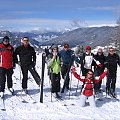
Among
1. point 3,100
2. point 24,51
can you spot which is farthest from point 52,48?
point 3,100

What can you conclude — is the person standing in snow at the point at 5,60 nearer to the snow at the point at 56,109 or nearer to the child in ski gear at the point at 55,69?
the snow at the point at 56,109

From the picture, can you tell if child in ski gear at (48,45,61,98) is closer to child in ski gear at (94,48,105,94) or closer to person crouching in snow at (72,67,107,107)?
person crouching in snow at (72,67,107,107)

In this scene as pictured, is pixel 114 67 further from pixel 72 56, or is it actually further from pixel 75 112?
pixel 75 112

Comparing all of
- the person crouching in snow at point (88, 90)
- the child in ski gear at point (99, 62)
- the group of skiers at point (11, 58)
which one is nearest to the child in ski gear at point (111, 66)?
the child in ski gear at point (99, 62)

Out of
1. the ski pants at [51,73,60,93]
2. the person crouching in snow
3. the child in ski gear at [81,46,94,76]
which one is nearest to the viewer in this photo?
the person crouching in snow

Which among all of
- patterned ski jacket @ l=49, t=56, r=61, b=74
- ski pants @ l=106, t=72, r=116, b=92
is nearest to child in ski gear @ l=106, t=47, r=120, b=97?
ski pants @ l=106, t=72, r=116, b=92

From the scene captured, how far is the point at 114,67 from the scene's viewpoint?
12.0 meters

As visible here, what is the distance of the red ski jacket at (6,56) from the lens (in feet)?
34.4

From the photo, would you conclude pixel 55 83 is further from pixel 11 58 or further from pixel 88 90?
pixel 11 58

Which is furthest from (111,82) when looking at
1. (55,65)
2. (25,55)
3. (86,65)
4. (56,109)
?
(25,55)

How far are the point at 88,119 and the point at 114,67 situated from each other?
12.1 feet

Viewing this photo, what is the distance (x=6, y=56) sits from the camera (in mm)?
10562

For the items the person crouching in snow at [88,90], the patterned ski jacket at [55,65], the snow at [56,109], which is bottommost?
the snow at [56,109]

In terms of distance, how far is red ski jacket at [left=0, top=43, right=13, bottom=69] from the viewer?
34.4ft
